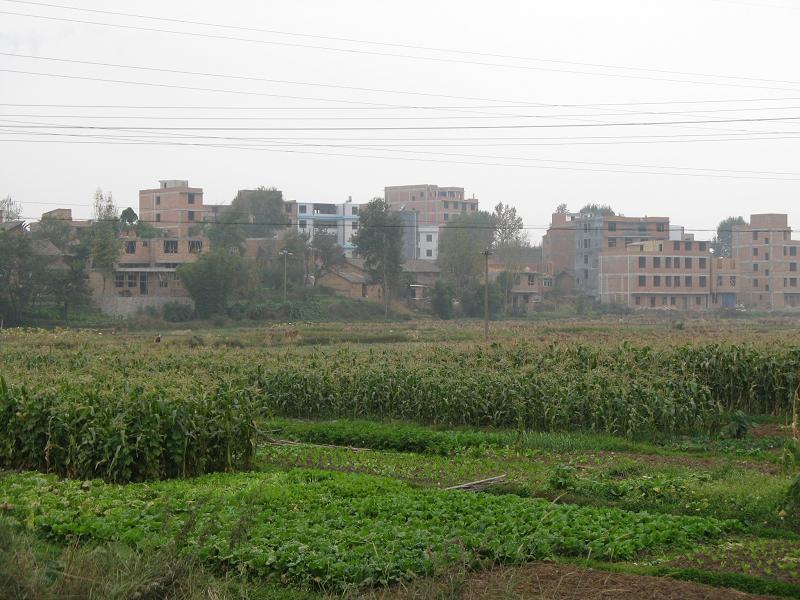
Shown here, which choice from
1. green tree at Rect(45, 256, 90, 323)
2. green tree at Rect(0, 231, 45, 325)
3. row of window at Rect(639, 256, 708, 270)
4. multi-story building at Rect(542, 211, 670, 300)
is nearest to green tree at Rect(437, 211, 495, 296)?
row of window at Rect(639, 256, 708, 270)

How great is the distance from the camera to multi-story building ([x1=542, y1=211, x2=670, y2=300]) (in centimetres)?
12019

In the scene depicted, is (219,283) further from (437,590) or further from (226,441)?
(437,590)

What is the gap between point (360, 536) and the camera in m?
10.4

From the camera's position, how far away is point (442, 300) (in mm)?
84000

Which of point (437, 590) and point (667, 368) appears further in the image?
point (667, 368)

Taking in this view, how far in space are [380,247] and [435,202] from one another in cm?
Answer: 7076

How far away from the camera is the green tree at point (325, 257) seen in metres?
96.1

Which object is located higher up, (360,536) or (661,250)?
(661,250)

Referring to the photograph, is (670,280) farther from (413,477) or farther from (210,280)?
(413,477)

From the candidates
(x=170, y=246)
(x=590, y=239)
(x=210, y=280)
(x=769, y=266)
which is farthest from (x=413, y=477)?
(x=590, y=239)

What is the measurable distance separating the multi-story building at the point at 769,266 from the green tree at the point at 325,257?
2032 inches

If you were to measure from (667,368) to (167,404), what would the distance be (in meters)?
14.2

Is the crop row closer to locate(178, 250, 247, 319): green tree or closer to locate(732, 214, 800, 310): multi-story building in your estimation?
locate(178, 250, 247, 319): green tree

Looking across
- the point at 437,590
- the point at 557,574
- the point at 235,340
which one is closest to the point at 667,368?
the point at 557,574
